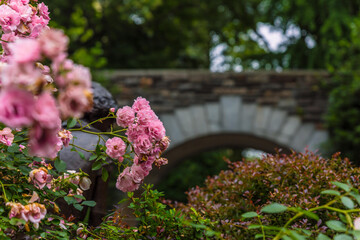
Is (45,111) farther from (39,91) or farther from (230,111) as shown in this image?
(230,111)

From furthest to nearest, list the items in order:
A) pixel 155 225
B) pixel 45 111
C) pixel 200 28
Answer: pixel 200 28 < pixel 155 225 < pixel 45 111

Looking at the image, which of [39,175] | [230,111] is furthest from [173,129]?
[39,175]

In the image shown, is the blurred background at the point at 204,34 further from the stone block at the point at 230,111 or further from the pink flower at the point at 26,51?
the pink flower at the point at 26,51

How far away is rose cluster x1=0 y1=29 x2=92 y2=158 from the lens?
69 centimetres

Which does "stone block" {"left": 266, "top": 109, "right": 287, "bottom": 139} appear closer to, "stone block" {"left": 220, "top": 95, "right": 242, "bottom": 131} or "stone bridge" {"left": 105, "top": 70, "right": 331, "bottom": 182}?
"stone bridge" {"left": 105, "top": 70, "right": 331, "bottom": 182}

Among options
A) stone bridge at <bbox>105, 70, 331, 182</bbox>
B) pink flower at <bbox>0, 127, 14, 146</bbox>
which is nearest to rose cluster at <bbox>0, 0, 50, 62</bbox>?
pink flower at <bbox>0, 127, 14, 146</bbox>

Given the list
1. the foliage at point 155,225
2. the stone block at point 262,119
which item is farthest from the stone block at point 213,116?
the foliage at point 155,225

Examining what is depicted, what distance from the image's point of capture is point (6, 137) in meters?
1.26

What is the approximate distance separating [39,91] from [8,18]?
632 mm

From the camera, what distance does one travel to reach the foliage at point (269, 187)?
4.78 ft

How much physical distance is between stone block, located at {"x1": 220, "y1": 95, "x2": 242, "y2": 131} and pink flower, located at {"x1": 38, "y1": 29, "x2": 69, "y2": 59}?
5.22 meters

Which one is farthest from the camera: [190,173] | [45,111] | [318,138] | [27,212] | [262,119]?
[190,173]

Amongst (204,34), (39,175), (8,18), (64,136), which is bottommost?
(39,175)

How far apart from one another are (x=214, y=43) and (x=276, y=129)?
4.61 metres
